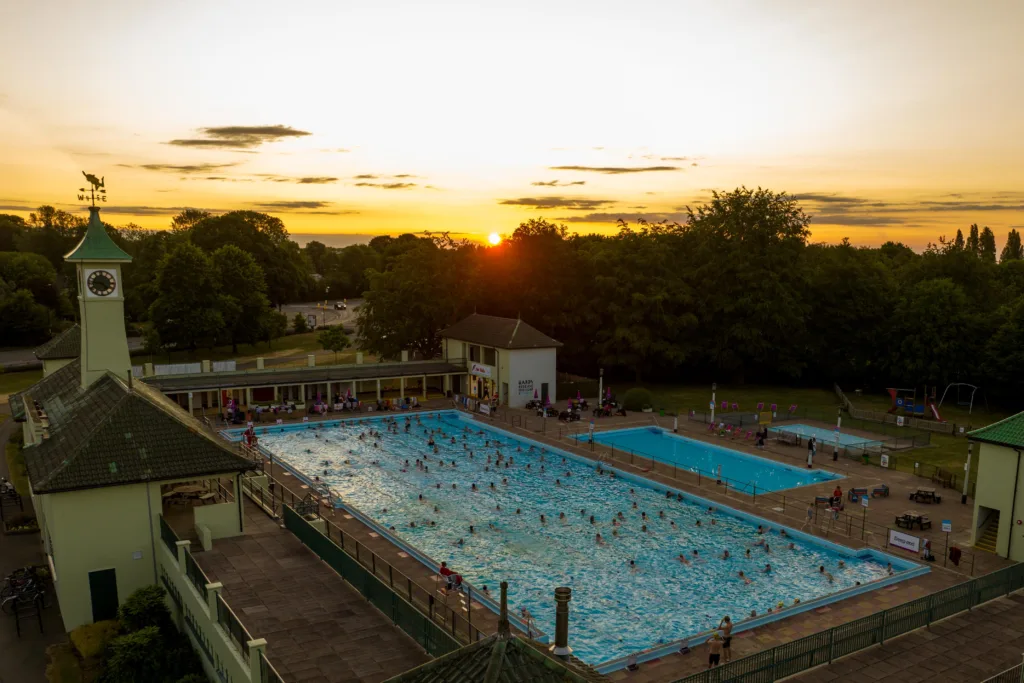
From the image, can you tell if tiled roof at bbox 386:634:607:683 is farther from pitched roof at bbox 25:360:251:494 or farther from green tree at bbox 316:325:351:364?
green tree at bbox 316:325:351:364

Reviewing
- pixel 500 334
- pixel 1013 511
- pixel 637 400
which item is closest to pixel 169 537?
pixel 1013 511

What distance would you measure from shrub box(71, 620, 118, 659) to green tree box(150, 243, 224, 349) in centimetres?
4712

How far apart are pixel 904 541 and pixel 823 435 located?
17808 mm

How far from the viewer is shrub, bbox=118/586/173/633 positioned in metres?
17.5

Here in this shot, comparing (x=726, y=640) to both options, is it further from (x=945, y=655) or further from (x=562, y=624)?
(x=562, y=624)

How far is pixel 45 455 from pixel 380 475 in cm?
1648

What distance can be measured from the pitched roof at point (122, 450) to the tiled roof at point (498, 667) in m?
13.3

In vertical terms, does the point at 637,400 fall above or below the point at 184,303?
below

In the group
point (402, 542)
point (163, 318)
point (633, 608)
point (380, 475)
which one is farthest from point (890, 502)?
point (163, 318)

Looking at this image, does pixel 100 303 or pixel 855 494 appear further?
pixel 855 494

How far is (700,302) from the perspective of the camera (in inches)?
2304

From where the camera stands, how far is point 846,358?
59.1 m

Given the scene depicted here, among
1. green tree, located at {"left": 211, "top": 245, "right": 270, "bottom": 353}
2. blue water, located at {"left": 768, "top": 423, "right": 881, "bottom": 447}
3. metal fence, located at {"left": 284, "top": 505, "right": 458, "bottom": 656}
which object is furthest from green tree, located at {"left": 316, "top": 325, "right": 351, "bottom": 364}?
metal fence, located at {"left": 284, "top": 505, "right": 458, "bottom": 656}

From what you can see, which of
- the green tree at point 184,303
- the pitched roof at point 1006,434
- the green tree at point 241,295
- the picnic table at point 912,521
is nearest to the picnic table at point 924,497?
the picnic table at point 912,521
